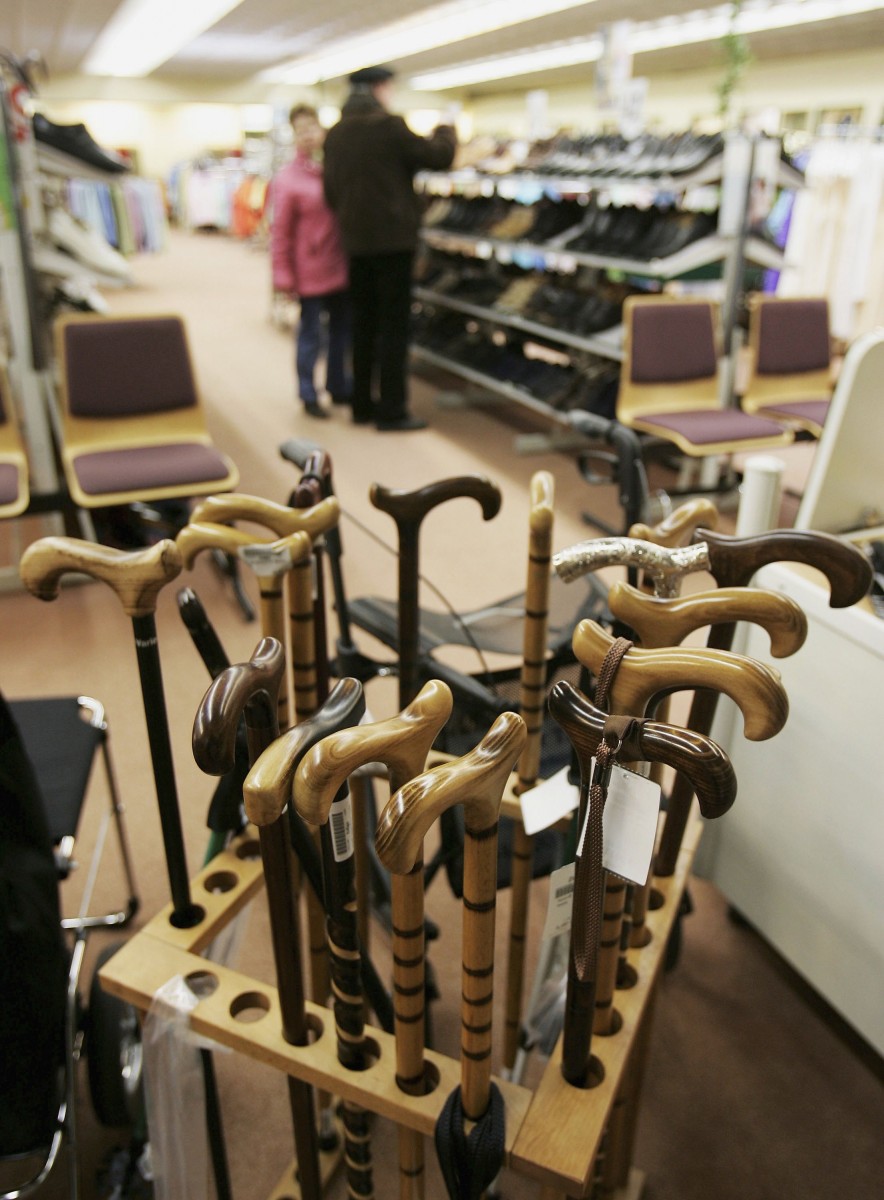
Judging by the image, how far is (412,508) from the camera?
1.02 m

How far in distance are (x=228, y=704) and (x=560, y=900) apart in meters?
0.38

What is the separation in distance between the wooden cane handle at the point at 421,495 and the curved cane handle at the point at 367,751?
0.39 metres

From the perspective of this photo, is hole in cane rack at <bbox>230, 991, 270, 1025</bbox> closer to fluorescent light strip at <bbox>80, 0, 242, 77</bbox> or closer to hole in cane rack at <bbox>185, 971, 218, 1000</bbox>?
hole in cane rack at <bbox>185, 971, 218, 1000</bbox>

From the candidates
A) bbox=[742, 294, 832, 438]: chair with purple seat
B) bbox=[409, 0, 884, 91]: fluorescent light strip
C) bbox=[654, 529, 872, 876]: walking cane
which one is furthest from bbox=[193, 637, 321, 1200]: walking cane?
bbox=[409, 0, 884, 91]: fluorescent light strip

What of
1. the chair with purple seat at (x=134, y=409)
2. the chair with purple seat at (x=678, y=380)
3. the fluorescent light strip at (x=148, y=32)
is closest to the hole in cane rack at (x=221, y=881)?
the chair with purple seat at (x=134, y=409)

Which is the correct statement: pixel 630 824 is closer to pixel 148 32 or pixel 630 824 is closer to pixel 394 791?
pixel 394 791

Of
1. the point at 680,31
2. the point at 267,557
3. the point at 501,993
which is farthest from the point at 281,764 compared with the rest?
the point at 680,31

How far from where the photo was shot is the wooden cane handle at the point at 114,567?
83 cm

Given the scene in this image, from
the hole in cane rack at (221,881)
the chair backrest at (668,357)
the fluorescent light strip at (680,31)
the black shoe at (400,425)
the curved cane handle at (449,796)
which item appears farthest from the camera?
the fluorescent light strip at (680,31)

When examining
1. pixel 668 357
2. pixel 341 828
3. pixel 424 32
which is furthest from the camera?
pixel 424 32

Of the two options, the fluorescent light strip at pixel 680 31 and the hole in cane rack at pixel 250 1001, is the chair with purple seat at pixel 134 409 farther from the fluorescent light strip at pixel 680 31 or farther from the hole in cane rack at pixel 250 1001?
the fluorescent light strip at pixel 680 31

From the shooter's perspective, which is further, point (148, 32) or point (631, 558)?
point (148, 32)

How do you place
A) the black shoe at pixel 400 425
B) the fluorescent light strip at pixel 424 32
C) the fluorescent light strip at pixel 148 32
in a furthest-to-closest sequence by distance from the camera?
the fluorescent light strip at pixel 148 32 < the fluorescent light strip at pixel 424 32 < the black shoe at pixel 400 425

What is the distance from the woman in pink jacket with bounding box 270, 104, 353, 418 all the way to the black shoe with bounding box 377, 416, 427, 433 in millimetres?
445
